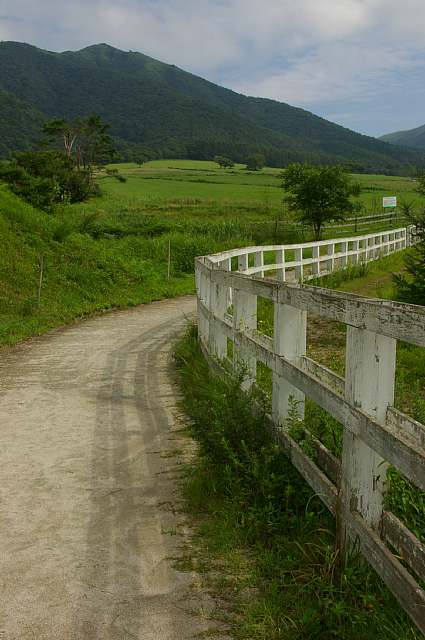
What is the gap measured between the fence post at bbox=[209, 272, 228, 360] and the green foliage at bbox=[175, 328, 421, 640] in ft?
4.69

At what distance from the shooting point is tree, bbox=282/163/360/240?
34.6m

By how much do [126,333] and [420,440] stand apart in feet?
32.0

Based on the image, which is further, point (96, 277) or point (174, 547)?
point (96, 277)

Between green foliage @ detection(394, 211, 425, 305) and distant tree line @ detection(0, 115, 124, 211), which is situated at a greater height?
distant tree line @ detection(0, 115, 124, 211)

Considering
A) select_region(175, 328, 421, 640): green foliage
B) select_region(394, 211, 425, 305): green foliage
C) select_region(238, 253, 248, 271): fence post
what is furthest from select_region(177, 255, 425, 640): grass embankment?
select_region(238, 253, 248, 271): fence post

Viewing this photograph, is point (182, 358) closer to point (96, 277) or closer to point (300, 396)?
point (300, 396)

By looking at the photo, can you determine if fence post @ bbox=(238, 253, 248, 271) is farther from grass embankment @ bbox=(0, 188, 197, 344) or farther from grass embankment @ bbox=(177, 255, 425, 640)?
grass embankment @ bbox=(177, 255, 425, 640)

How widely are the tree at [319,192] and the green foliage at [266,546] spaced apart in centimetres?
3058

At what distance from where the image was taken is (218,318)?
6.61m

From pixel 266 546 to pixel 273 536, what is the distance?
3.1 inches

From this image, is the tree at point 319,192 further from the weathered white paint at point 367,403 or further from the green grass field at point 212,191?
the weathered white paint at point 367,403

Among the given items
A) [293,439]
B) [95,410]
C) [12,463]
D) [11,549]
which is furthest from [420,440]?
[95,410]

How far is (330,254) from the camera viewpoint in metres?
19.0

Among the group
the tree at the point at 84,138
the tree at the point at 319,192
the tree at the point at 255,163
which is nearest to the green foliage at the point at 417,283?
the tree at the point at 319,192
